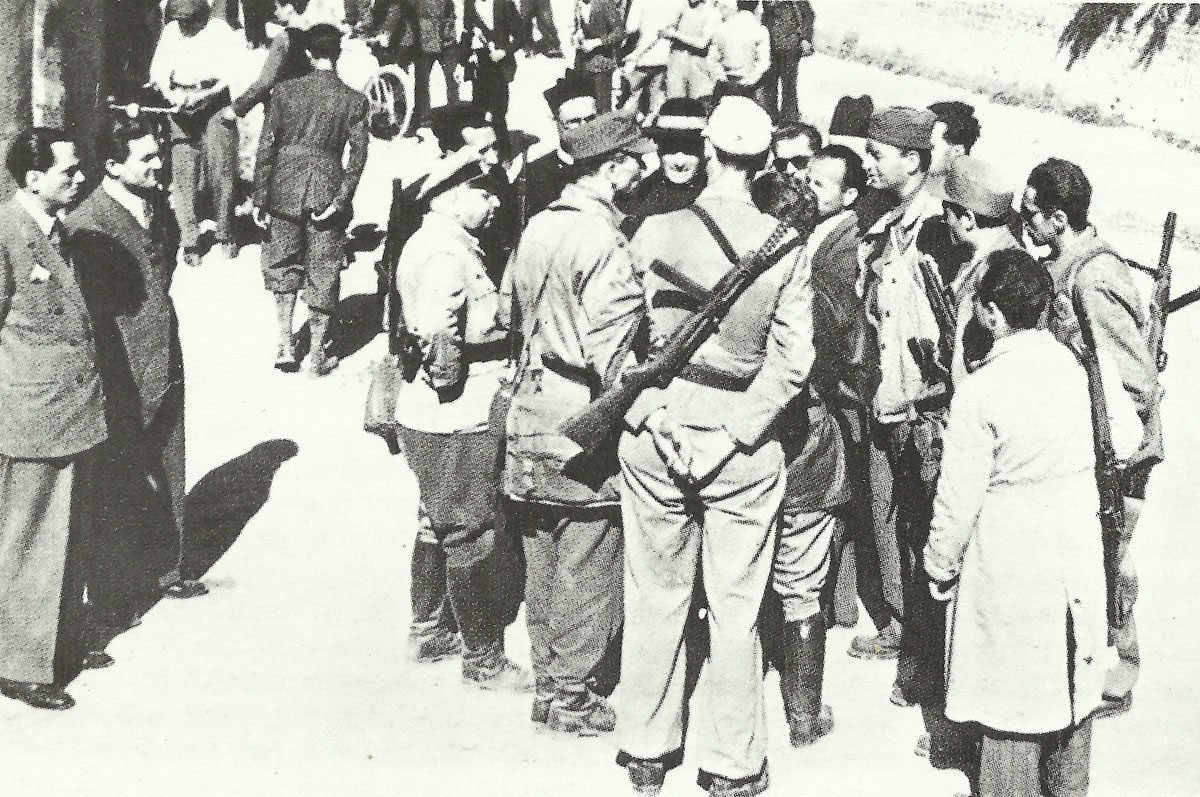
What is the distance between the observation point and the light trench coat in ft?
13.9

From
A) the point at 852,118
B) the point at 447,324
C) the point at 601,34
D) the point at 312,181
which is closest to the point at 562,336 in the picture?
the point at 447,324

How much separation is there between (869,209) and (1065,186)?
0.92 metres

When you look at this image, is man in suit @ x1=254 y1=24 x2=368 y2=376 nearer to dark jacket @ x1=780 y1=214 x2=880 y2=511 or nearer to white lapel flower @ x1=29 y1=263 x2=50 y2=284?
white lapel flower @ x1=29 y1=263 x2=50 y2=284

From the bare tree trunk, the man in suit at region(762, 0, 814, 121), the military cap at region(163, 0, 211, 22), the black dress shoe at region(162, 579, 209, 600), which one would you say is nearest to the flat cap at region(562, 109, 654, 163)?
the black dress shoe at region(162, 579, 209, 600)

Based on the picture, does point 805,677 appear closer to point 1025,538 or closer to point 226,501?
point 1025,538

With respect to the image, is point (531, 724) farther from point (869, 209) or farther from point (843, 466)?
point (869, 209)

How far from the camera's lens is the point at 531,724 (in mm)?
5301

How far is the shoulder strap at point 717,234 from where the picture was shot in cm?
457

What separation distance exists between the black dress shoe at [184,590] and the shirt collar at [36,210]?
70.8 inches

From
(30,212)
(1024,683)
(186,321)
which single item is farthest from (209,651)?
(186,321)

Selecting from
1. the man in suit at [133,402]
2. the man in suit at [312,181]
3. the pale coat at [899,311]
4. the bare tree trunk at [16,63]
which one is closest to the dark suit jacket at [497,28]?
the man in suit at [312,181]

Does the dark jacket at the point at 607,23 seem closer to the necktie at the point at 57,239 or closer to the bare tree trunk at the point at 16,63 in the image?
the bare tree trunk at the point at 16,63

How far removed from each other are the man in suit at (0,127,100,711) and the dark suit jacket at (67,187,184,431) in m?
0.29

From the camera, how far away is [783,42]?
38.5 ft
